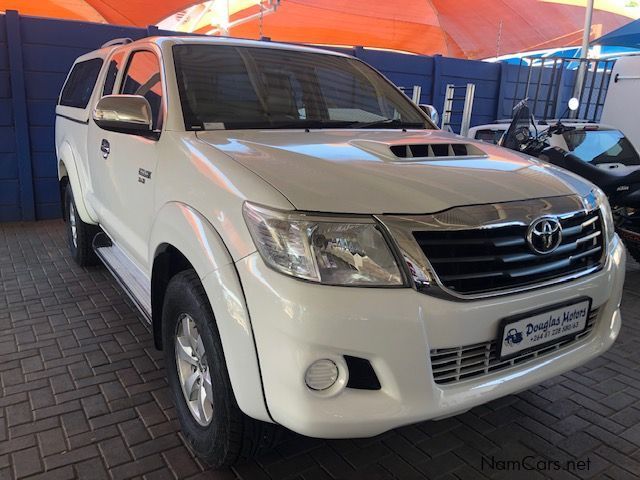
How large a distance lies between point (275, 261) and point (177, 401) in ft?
3.65

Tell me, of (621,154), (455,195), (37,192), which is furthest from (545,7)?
(455,195)

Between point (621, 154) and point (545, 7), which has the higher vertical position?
point (545, 7)

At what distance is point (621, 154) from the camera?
623 centimetres

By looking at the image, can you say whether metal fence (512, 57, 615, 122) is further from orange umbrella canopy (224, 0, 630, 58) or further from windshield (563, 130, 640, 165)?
windshield (563, 130, 640, 165)

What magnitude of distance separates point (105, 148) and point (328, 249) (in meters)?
2.24

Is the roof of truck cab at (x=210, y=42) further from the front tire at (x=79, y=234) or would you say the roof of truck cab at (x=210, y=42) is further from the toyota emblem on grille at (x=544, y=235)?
the toyota emblem on grille at (x=544, y=235)

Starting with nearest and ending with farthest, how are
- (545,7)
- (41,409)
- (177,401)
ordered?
(177,401)
(41,409)
(545,7)

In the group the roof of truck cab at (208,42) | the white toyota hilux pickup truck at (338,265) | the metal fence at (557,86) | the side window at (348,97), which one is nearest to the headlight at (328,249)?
the white toyota hilux pickup truck at (338,265)

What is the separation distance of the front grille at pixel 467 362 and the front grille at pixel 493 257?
205 mm

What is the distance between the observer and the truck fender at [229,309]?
1731mm

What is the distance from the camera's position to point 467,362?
1846 mm

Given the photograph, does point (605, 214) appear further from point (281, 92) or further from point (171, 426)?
point (171, 426)

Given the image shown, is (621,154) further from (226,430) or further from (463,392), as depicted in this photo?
(226,430)

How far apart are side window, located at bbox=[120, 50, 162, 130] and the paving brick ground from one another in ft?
4.73
